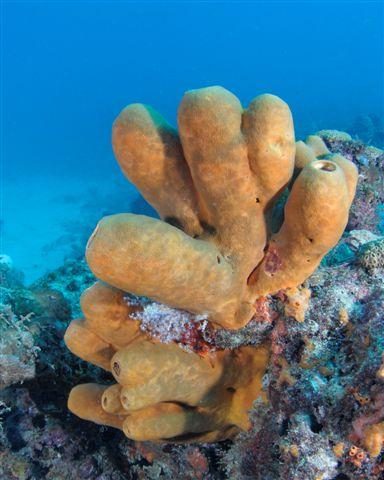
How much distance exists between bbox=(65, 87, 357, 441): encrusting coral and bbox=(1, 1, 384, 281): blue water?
1657 centimetres

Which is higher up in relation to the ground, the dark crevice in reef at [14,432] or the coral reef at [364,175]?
the coral reef at [364,175]

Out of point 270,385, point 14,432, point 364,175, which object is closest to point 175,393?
point 270,385

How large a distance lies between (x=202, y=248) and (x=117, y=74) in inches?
4855

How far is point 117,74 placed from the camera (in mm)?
113125

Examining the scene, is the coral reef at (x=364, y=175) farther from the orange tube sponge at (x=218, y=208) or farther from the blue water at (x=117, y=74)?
the blue water at (x=117, y=74)

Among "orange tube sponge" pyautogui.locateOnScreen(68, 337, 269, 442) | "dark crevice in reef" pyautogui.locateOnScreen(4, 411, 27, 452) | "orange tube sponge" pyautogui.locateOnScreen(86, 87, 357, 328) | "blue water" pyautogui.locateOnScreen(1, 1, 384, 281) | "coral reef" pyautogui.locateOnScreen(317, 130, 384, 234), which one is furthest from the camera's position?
"blue water" pyautogui.locateOnScreen(1, 1, 384, 281)

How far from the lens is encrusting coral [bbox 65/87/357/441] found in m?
1.74

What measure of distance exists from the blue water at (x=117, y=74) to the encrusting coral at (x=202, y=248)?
16570 millimetres

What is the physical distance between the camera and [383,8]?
126m

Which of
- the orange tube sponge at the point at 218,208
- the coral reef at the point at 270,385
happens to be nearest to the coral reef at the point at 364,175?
the coral reef at the point at 270,385

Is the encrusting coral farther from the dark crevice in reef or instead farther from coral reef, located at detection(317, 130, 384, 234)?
coral reef, located at detection(317, 130, 384, 234)

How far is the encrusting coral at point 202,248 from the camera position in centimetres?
174

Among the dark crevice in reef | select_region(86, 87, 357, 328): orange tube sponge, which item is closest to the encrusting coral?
select_region(86, 87, 357, 328): orange tube sponge

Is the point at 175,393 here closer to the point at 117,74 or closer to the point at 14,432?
the point at 14,432
